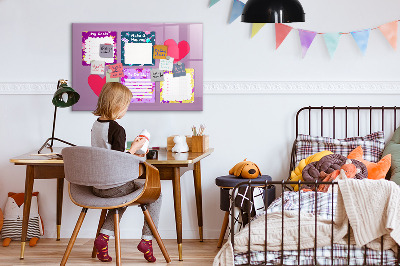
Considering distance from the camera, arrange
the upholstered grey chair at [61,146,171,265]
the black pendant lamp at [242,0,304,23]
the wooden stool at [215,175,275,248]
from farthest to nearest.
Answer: the wooden stool at [215,175,275,248] < the upholstered grey chair at [61,146,171,265] < the black pendant lamp at [242,0,304,23]

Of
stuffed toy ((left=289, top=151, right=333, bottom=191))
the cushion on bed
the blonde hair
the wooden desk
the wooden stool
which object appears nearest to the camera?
the blonde hair

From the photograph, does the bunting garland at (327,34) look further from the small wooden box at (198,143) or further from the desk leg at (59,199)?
the desk leg at (59,199)

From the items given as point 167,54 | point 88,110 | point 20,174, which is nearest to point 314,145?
point 167,54

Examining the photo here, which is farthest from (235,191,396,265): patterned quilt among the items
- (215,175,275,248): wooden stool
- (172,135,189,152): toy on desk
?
(172,135,189,152): toy on desk

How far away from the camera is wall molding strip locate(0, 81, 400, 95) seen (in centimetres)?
437

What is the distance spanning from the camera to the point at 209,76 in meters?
4.43

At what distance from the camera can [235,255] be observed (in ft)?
10.2

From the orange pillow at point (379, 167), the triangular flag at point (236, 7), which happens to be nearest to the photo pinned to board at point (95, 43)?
the triangular flag at point (236, 7)

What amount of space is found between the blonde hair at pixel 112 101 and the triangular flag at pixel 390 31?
1.93m

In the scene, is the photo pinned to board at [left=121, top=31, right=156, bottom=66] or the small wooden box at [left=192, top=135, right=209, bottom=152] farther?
the photo pinned to board at [left=121, top=31, right=156, bottom=66]

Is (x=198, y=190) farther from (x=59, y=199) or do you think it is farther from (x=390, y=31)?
(x=390, y=31)

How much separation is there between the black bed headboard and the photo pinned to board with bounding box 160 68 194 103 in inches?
30.7

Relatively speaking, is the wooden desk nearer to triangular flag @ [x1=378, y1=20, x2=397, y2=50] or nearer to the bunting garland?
the bunting garland

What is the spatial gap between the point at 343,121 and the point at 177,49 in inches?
50.3
